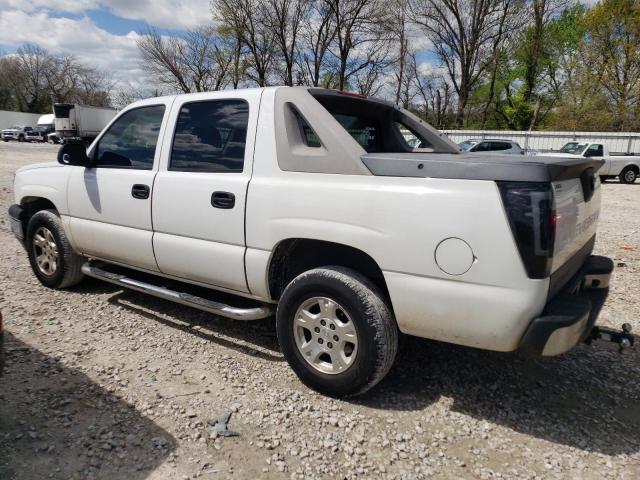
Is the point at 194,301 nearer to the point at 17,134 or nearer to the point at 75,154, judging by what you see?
the point at 75,154

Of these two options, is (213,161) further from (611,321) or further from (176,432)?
(611,321)

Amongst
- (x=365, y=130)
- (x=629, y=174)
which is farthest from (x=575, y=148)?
(x=365, y=130)

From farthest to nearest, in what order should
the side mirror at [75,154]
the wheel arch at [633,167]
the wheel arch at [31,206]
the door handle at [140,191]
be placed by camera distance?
the wheel arch at [633,167] < the wheel arch at [31,206] < the side mirror at [75,154] < the door handle at [140,191]

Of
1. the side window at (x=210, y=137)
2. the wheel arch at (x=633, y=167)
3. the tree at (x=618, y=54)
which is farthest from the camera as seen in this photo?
the tree at (x=618, y=54)

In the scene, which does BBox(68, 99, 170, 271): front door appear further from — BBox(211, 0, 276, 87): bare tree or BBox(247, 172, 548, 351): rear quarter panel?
BBox(211, 0, 276, 87): bare tree

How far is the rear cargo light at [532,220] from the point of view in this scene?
2.22 metres

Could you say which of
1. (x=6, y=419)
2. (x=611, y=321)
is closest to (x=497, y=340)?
(x=611, y=321)

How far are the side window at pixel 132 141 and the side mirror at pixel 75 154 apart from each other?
107 millimetres

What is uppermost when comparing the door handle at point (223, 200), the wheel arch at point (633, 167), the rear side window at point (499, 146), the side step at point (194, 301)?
the rear side window at point (499, 146)

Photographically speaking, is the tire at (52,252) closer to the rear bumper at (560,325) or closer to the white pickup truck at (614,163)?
the rear bumper at (560,325)

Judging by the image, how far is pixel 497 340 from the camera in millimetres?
2400

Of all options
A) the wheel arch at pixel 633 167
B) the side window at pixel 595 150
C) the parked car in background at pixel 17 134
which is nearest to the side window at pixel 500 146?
the side window at pixel 595 150

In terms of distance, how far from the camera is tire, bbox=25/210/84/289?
14.7 ft

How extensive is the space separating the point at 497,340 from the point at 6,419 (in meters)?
2.80
